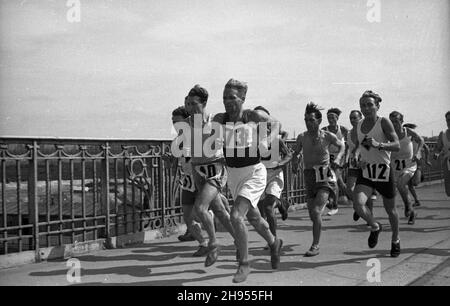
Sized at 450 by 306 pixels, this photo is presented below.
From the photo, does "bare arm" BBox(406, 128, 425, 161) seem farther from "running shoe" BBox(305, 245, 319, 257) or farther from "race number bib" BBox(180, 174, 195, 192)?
"race number bib" BBox(180, 174, 195, 192)

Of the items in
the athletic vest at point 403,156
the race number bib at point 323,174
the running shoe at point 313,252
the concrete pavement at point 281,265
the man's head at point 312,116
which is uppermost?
the man's head at point 312,116

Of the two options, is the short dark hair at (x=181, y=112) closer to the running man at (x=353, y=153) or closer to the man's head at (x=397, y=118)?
the running man at (x=353, y=153)

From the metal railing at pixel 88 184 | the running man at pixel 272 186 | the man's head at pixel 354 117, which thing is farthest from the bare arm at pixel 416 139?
the running man at pixel 272 186

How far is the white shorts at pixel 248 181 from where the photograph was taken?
5141 millimetres

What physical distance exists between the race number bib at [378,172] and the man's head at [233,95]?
203cm

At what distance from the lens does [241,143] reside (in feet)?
17.1

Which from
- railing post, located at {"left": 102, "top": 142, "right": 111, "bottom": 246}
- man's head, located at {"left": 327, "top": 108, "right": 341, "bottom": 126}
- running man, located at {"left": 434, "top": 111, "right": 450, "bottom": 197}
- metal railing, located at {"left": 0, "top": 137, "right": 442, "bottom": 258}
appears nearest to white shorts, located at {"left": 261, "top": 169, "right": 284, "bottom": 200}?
metal railing, located at {"left": 0, "top": 137, "right": 442, "bottom": 258}

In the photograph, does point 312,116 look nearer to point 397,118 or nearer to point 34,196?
point 397,118

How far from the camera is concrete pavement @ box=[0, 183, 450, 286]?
16.9 feet

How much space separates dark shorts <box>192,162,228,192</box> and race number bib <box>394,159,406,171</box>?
489 cm

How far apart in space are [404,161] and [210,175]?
5211mm

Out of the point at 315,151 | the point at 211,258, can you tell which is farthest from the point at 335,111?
the point at 211,258
